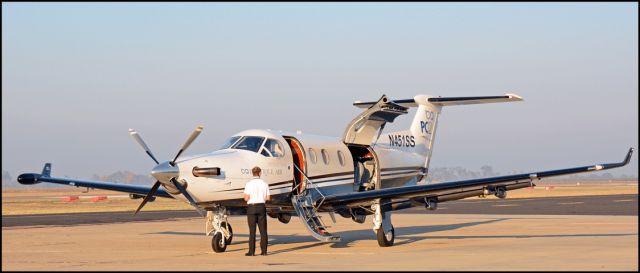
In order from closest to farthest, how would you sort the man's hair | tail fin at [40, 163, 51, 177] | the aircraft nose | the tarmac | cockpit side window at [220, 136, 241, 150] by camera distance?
the tarmac, the aircraft nose, the man's hair, cockpit side window at [220, 136, 241, 150], tail fin at [40, 163, 51, 177]

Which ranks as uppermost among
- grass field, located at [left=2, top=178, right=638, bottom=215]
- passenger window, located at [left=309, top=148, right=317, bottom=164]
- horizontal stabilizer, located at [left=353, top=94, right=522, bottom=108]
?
horizontal stabilizer, located at [left=353, top=94, right=522, bottom=108]

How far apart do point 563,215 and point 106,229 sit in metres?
19.9

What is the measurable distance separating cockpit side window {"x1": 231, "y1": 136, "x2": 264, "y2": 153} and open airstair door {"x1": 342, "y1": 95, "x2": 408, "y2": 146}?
403cm

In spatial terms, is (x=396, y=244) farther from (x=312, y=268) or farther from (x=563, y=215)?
(x=563, y=215)

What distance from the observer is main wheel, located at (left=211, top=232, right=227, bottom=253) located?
21.8 meters

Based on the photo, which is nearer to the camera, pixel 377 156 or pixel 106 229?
pixel 377 156

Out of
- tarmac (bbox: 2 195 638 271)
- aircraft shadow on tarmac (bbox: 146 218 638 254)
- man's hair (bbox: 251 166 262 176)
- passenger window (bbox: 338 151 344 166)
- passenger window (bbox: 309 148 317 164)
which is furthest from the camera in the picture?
passenger window (bbox: 338 151 344 166)

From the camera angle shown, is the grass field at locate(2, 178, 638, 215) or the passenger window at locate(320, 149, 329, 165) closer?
the passenger window at locate(320, 149, 329, 165)

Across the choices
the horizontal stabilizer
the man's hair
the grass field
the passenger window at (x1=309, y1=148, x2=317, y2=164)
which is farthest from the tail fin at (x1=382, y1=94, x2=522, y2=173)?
the grass field

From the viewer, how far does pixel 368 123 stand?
2664 centimetres

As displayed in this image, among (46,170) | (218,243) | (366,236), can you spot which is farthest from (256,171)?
(46,170)

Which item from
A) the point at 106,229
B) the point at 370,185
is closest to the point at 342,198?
the point at 370,185

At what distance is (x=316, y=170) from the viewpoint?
2472 centimetres

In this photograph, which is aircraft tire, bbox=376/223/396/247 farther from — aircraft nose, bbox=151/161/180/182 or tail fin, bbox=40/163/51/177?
tail fin, bbox=40/163/51/177
